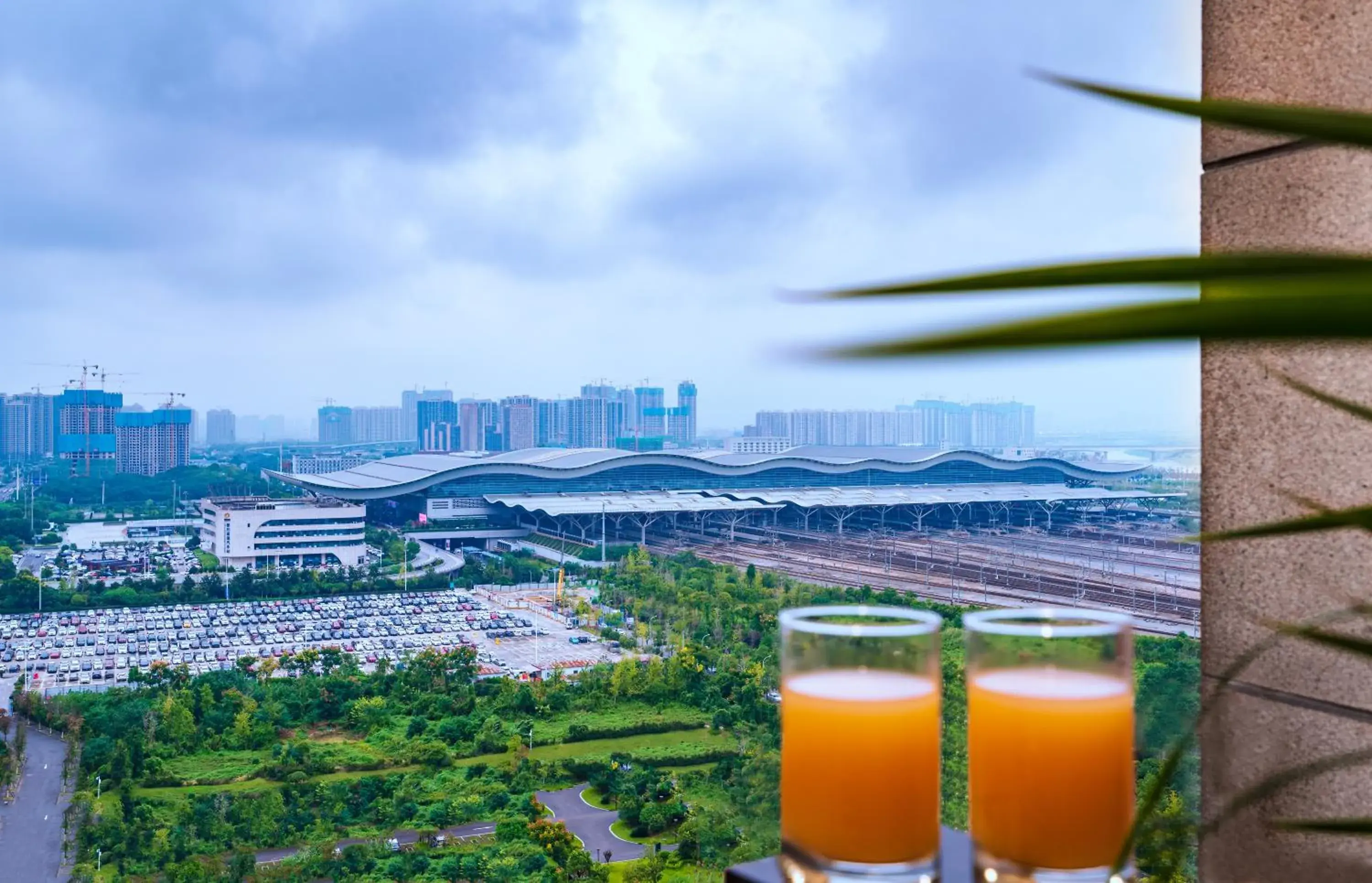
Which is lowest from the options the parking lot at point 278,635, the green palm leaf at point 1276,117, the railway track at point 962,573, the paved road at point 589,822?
the paved road at point 589,822

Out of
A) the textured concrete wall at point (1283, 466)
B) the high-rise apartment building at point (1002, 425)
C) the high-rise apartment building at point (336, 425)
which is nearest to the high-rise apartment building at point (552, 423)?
the high-rise apartment building at point (336, 425)

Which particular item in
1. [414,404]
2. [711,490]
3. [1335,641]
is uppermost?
[414,404]

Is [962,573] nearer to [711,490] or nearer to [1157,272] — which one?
[711,490]

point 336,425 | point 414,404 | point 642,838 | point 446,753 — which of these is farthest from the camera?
point 414,404

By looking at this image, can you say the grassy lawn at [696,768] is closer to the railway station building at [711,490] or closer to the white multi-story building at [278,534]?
the railway station building at [711,490]

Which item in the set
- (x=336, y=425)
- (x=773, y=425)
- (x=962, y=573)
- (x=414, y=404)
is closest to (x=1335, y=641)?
(x=962, y=573)

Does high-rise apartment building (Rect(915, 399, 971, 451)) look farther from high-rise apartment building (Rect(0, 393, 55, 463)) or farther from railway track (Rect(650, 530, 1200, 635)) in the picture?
high-rise apartment building (Rect(0, 393, 55, 463))

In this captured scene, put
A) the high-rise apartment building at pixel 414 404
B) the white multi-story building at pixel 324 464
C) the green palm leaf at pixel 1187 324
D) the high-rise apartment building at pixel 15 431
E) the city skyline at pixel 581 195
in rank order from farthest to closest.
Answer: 1. the high-rise apartment building at pixel 414 404
2. the white multi-story building at pixel 324 464
3. the high-rise apartment building at pixel 15 431
4. the city skyline at pixel 581 195
5. the green palm leaf at pixel 1187 324
